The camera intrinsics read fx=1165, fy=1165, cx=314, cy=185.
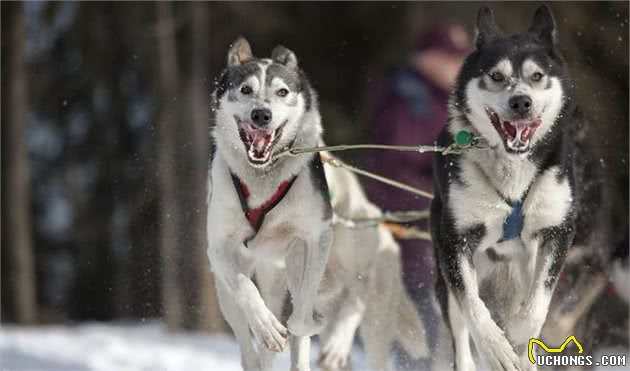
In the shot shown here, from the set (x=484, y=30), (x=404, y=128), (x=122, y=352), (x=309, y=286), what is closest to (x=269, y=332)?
(x=309, y=286)

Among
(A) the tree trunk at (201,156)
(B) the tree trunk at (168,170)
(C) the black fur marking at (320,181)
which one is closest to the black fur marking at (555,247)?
(C) the black fur marking at (320,181)

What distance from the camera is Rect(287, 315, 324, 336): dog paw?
146 inches

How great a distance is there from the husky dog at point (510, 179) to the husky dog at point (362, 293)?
2.47 ft

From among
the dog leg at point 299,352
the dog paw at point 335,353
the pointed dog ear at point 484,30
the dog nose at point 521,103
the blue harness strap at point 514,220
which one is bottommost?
the dog paw at point 335,353

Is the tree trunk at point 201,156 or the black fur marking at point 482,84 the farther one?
the tree trunk at point 201,156

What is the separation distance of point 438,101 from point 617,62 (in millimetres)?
→ 1899

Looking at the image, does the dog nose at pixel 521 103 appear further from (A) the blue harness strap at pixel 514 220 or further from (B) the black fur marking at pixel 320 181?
(B) the black fur marking at pixel 320 181

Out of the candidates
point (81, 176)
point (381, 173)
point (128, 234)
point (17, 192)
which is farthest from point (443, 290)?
point (81, 176)

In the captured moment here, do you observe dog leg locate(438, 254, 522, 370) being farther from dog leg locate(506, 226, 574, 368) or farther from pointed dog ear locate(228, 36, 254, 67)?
pointed dog ear locate(228, 36, 254, 67)

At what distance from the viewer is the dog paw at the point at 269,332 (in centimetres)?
350

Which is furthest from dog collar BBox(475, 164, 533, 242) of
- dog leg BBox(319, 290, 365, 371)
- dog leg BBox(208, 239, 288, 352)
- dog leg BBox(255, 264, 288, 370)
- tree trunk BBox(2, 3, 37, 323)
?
tree trunk BBox(2, 3, 37, 323)

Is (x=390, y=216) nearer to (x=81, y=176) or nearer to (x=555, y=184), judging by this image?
(x=555, y=184)

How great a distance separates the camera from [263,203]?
12.1 ft

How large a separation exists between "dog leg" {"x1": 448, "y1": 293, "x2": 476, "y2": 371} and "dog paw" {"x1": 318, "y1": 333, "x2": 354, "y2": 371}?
73 centimetres
